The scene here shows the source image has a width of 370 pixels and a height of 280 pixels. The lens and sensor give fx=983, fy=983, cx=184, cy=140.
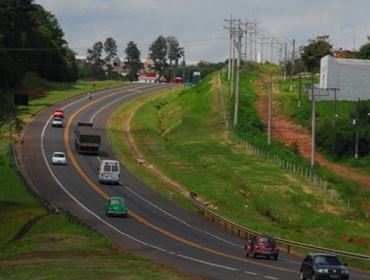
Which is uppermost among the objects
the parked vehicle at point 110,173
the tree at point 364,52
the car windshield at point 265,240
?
the tree at point 364,52

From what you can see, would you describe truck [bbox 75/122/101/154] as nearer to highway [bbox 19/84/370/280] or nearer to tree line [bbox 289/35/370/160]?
highway [bbox 19/84/370/280]

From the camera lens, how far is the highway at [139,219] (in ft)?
164

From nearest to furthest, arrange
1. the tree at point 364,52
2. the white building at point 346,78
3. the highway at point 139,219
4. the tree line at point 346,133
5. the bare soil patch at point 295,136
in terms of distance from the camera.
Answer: the highway at point 139,219 < the bare soil patch at point 295,136 < the tree line at point 346,133 < the white building at point 346,78 < the tree at point 364,52

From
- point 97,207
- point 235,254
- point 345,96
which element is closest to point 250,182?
point 97,207

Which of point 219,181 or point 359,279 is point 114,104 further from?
point 359,279

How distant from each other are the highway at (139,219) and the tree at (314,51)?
227ft

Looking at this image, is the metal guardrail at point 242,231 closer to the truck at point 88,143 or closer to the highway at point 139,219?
the highway at point 139,219

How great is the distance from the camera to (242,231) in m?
70.4

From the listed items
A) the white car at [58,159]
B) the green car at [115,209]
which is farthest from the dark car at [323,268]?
the white car at [58,159]

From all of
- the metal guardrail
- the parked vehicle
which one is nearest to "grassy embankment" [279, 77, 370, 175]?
the parked vehicle

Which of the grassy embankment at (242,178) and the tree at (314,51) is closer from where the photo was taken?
the grassy embankment at (242,178)

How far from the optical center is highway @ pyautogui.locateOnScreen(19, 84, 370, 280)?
1972 inches

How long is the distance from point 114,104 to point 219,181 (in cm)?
7717

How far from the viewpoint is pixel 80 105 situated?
541ft
